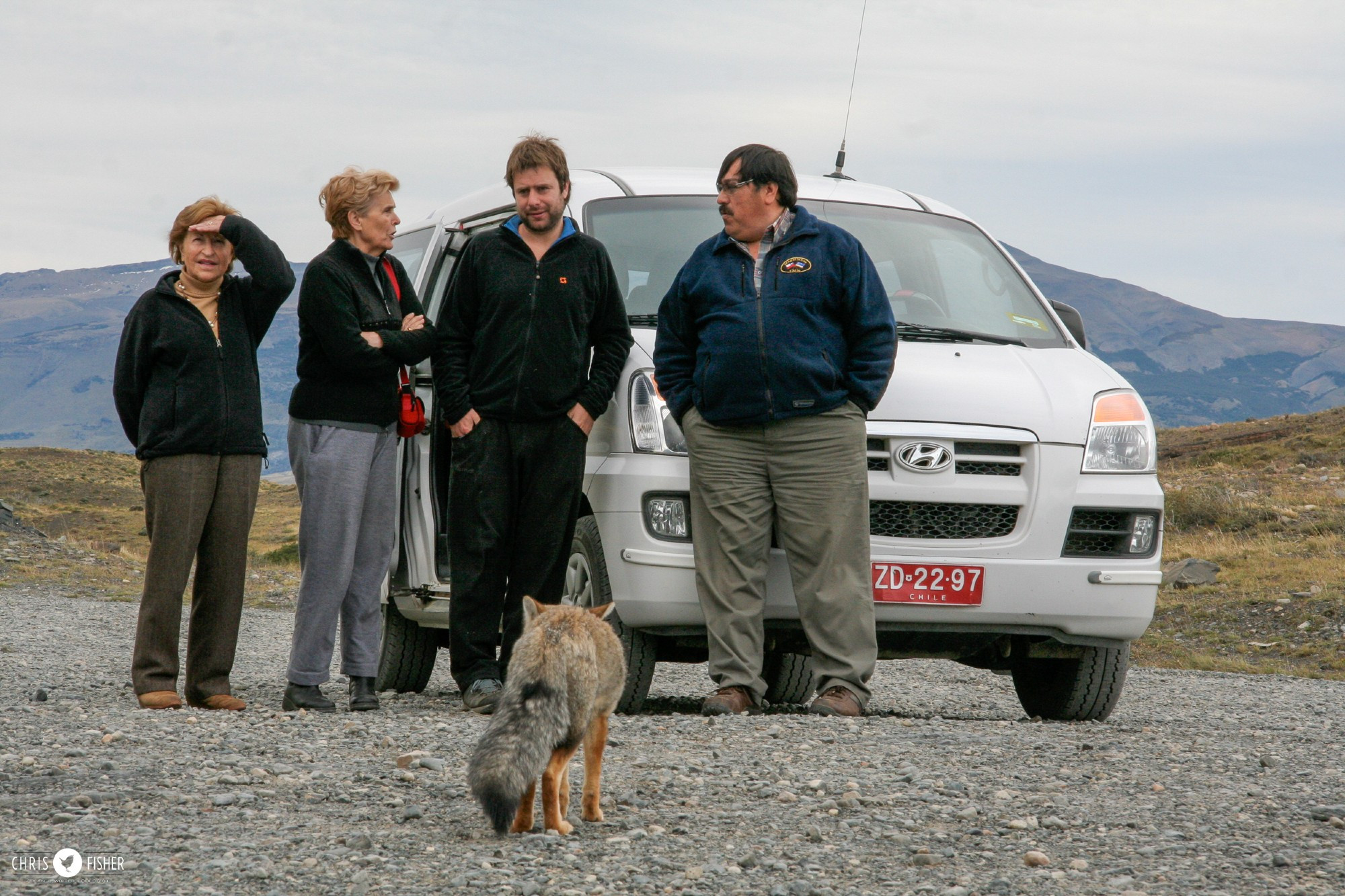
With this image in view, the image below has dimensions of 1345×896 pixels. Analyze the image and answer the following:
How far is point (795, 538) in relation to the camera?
5.74 meters

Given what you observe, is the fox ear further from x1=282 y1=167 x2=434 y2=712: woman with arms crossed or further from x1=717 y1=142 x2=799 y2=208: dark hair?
x1=717 y1=142 x2=799 y2=208: dark hair

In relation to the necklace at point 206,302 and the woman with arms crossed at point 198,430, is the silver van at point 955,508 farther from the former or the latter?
the necklace at point 206,302

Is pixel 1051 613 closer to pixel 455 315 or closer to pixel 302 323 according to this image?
pixel 455 315

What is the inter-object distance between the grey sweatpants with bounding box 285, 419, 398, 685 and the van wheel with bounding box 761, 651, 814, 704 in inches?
77.2

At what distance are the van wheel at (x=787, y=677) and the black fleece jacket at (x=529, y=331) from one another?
6.27ft

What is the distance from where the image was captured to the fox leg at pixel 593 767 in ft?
12.6

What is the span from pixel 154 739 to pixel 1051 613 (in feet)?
11.5

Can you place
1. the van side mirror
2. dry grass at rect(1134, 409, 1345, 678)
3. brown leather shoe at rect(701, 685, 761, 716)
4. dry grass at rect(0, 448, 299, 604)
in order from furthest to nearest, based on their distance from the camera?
1. dry grass at rect(0, 448, 299, 604)
2. dry grass at rect(1134, 409, 1345, 678)
3. the van side mirror
4. brown leather shoe at rect(701, 685, 761, 716)

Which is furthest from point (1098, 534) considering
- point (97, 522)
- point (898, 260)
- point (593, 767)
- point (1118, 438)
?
point (97, 522)

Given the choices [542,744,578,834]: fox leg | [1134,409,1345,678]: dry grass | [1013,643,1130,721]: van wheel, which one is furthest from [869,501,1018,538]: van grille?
[1134,409,1345,678]: dry grass

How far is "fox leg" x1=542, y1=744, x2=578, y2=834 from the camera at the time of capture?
364 centimetres

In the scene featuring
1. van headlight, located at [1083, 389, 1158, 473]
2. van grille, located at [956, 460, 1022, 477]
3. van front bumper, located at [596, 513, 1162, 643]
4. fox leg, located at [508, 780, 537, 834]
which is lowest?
fox leg, located at [508, 780, 537, 834]

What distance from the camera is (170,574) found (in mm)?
5883

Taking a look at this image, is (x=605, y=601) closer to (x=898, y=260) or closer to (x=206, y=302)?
(x=206, y=302)
